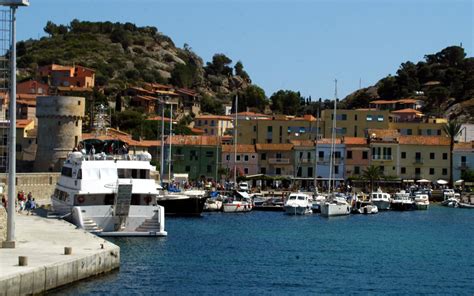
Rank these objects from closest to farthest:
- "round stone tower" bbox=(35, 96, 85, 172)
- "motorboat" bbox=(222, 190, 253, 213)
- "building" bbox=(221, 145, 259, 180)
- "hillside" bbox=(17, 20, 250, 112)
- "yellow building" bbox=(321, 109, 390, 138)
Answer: "round stone tower" bbox=(35, 96, 85, 172), "motorboat" bbox=(222, 190, 253, 213), "building" bbox=(221, 145, 259, 180), "yellow building" bbox=(321, 109, 390, 138), "hillside" bbox=(17, 20, 250, 112)

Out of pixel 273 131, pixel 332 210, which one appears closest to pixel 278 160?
pixel 273 131

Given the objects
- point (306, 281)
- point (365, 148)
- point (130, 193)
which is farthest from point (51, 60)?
point (306, 281)

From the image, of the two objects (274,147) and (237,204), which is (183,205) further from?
(274,147)

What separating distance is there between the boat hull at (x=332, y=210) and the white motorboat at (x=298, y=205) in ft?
4.64

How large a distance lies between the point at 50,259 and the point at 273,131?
274ft

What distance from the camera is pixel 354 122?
113625mm

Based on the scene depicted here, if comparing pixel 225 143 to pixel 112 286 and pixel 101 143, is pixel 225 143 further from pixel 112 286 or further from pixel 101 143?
pixel 112 286

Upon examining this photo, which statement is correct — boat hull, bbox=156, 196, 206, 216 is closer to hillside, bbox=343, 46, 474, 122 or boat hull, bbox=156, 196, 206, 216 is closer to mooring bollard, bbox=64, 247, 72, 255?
mooring bollard, bbox=64, 247, 72, 255

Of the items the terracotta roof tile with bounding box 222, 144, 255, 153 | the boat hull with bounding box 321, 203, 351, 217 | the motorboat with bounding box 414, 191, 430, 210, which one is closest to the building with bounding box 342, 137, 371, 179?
the terracotta roof tile with bounding box 222, 144, 255, 153

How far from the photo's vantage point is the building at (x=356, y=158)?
10356 centimetres

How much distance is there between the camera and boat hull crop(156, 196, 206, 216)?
222 feet

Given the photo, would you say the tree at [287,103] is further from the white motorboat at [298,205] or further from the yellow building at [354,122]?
the white motorboat at [298,205]

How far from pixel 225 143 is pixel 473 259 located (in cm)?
6688

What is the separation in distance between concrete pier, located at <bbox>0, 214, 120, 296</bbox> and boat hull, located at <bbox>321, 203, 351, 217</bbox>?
34.7 metres
